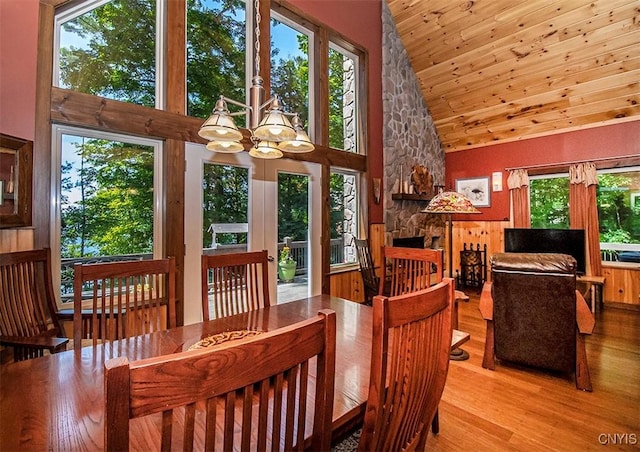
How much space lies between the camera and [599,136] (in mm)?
4449

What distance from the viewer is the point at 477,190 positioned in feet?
18.8

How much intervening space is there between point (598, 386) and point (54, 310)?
12.8 ft

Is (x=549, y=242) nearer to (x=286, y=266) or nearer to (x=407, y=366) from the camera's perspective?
(x=286, y=266)

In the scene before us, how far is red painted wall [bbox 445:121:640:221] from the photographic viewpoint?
4297mm

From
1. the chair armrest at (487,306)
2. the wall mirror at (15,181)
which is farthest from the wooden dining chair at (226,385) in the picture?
the chair armrest at (487,306)

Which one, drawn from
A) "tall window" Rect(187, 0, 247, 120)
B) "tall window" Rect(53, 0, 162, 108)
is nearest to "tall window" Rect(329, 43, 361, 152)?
"tall window" Rect(187, 0, 247, 120)

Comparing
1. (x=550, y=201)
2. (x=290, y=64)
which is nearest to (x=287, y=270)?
(x=290, y=64)

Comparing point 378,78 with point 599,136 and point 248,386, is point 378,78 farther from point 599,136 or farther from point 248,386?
point 248,386

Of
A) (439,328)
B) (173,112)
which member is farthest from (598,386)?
(173,112)

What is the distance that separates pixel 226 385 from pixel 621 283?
19.2ft

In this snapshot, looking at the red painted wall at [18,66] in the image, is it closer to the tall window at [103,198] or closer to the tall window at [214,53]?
the tall window at [103,198]

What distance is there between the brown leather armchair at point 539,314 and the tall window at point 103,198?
292 cm

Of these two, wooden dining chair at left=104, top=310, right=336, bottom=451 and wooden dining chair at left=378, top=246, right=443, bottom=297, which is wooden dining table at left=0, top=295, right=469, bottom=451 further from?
wooden dining chair at left=378, top=246, right=443, bottom=297

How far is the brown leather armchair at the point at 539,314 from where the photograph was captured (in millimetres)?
2242
